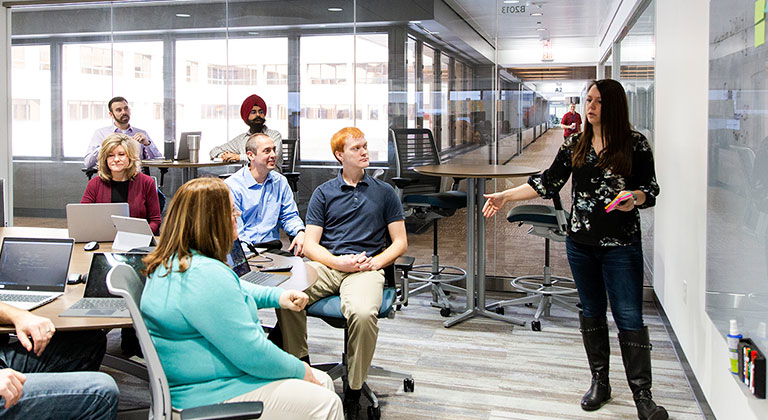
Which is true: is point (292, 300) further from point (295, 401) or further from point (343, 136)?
point (343, 136)

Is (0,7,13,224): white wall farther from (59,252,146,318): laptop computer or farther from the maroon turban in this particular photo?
(59,252,146,318): laptop computer

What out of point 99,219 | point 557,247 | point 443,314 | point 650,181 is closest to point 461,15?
point 557,247

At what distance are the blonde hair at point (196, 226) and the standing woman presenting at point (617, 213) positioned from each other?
1.80 metres

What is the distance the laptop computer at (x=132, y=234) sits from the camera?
10.3ft

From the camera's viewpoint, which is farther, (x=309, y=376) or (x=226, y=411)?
(x=309, y=376)

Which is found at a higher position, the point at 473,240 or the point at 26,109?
the point at 26,109

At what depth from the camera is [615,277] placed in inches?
127

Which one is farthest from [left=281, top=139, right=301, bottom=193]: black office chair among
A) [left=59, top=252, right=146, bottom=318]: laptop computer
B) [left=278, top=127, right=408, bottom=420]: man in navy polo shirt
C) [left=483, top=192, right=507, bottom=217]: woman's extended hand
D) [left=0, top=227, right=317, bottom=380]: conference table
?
[left=59, top=252, right=146, bottom=318]: laptop computer

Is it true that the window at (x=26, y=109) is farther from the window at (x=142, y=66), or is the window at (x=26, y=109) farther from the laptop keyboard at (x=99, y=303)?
the laptop keyboard at (x=99, y=303)

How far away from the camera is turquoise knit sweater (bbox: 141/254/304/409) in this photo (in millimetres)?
1937

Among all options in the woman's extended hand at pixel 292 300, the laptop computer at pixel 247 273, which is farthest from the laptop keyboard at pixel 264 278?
the woman's extended hand at pixel 292 300

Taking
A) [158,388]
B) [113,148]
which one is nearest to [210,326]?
[158,388]

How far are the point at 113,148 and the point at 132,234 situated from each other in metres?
1.03

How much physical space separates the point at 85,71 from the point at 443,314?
430 centimetres
